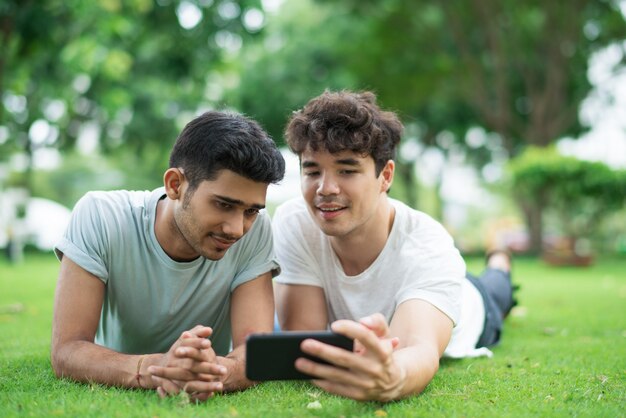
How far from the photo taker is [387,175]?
14.3ft

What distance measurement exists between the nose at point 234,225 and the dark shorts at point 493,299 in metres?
2.57

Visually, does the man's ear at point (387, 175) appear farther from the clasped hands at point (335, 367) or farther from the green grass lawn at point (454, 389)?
the clasped hands at point (335, 367)

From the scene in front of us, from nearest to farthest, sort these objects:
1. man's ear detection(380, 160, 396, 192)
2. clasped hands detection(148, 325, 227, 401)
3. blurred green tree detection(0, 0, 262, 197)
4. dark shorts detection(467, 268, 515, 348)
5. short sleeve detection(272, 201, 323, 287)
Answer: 1. clasped hands detection(148, 325, 227, 401)
2. man's ear detection(380, 160, 396, 192)
3. short sleeve detection(272, 201, 323, 287)
4. dark shorts detection(467, 268, 515, 348)
5. blurred green tree detection(0, 0, 262, 197)

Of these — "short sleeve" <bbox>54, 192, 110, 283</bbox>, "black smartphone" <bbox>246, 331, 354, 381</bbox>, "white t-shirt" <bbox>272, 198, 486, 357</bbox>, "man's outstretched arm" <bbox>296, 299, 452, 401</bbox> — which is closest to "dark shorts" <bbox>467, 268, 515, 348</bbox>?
"white t-shirt" <bbox>272, 198, 486, 357</bbox>

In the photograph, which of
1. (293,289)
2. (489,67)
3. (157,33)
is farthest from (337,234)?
(489,67)

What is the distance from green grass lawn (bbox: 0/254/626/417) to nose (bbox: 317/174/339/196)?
1.07 m

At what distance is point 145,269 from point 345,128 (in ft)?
4.50

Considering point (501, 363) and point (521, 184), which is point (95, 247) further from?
point (521, 184)

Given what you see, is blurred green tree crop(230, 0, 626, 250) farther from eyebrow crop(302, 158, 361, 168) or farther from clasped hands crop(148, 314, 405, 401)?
clasped hands crop(148, 314, 405, 401)

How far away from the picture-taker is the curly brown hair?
392 cm

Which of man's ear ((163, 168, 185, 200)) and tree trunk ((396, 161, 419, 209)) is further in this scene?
tree trunk ((396, 161, 419, 209))

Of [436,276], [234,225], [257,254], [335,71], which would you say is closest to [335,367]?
[234,225]

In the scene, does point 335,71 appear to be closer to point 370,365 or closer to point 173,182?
point 173,182

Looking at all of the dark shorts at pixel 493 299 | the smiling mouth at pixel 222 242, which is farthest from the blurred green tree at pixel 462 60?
the smiling mouth at pixel 222 242
